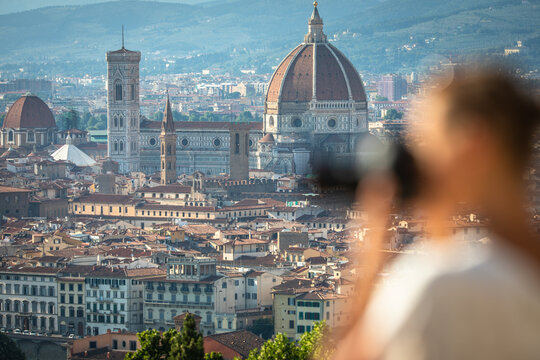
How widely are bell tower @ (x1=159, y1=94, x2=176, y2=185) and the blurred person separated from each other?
6700cm

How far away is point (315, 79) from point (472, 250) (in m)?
87.4

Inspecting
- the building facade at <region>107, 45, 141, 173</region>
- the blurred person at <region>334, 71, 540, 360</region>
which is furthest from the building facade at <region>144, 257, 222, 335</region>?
the building facade at <region>107, 45, 141, 173</region>

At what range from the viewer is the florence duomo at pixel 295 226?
15.6 ft

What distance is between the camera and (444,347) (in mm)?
4688

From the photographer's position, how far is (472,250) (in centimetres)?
488

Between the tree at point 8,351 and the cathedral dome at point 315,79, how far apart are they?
212ft

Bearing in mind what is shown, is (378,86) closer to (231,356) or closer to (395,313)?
(231,356)

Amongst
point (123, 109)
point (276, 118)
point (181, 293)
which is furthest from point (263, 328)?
point (123, 109)

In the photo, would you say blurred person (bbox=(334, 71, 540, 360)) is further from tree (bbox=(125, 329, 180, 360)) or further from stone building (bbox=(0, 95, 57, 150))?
stone building (bbox=(0, 95, 57, 150))

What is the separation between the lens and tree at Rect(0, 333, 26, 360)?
26.9 metres

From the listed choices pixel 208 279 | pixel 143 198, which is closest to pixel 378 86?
pixel 143 198

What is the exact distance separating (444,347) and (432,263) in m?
0.29

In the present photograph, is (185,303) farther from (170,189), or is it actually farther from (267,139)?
(267,139)

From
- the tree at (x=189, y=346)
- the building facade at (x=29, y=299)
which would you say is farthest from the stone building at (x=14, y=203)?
the tree at (x=189, y=346)
